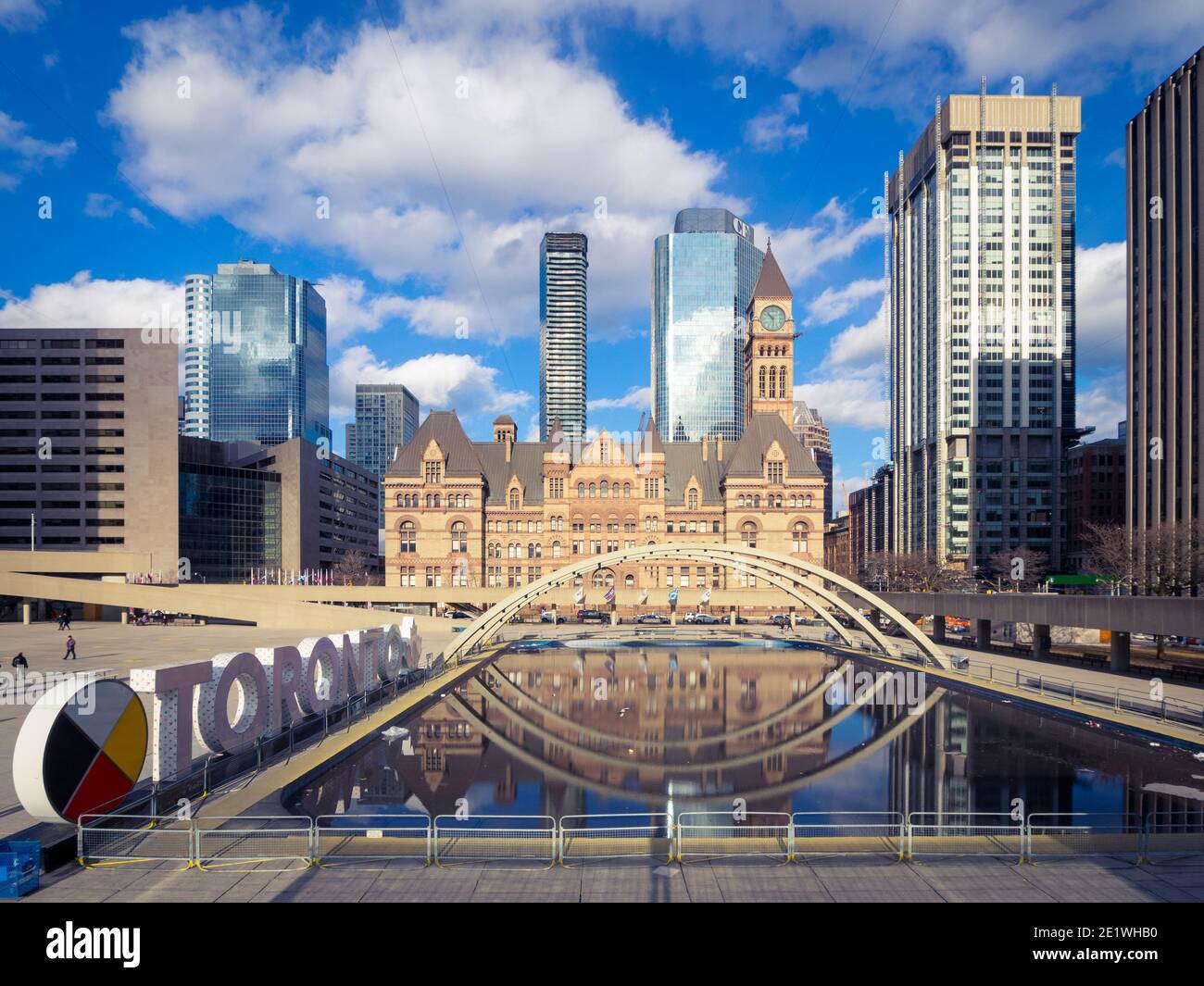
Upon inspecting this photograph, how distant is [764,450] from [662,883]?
266ft

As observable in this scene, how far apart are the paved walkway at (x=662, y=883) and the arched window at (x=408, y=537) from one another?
76.0 m

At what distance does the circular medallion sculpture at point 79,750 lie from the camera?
14.2m

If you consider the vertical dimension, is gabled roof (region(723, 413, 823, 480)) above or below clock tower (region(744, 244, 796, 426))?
below

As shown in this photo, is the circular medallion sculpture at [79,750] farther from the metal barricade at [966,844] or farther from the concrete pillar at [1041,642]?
the concrete pillar at [1041,642]

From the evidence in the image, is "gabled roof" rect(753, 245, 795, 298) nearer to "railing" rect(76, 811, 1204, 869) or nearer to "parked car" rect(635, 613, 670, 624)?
"parked car" rect(635, 613, 670, 624)

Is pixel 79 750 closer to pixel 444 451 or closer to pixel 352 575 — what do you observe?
pixel 444 451

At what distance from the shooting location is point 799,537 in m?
89.8

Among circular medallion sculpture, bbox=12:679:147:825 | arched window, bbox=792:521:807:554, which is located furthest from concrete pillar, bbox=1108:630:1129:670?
arched window, bbox=792:521:807:554

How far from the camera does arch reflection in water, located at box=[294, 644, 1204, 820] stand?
67.8 feet

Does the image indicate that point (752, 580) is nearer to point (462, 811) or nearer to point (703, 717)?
point (703, 717)

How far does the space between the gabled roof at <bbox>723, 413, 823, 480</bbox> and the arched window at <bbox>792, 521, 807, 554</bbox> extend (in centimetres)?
602

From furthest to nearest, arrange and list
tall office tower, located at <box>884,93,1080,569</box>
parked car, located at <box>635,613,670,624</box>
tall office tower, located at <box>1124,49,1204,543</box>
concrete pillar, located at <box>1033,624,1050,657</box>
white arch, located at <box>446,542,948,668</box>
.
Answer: tall office tower, located at <box>884,93,1080,569</box>, tall office tower, located at <box>1124,49,1204,543</box>, parked car, located at <box>635,613,670,624</box>, concrete pillar, located at <box>1033,624,1050,657</box>, white arch, located at <box>446,542,948,668</box>

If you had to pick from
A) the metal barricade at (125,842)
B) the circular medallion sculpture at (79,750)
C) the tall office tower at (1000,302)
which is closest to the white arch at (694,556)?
the circular medallion sculpture at (79,750)

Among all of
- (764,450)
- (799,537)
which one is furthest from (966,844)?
(764,450)
